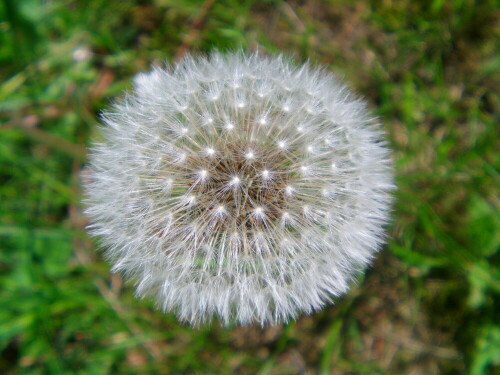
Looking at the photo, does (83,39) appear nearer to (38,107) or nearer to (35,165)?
(38,107)

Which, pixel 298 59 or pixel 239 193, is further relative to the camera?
pixel 298 59

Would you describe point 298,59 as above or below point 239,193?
above

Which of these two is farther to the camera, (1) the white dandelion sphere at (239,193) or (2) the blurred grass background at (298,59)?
(2) the blurred grass background at (298,59)

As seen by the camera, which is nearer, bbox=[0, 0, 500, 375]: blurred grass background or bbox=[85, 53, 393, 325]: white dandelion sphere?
bbox=[85, 53, 393, 325]: white dandelion sphere

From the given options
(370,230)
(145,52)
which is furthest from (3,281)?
(370,230)
